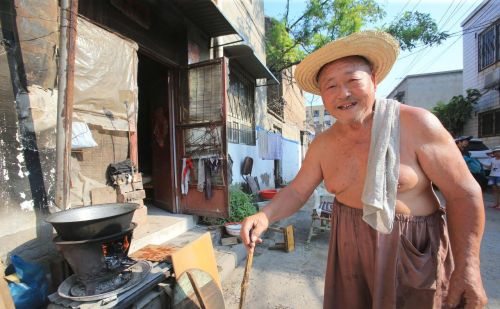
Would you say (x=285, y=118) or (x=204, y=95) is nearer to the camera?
(x=204, y=95)

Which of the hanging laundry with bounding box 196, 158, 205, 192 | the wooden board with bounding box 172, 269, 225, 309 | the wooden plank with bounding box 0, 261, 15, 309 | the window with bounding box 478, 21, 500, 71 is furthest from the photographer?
the window with bounding box 478, 21, 500, 71

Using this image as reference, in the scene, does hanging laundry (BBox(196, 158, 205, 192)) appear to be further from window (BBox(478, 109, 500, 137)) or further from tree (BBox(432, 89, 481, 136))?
tree (BBox(432, 89, 481, 136))

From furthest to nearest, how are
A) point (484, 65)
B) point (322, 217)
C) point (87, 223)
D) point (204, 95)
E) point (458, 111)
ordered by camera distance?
point (458, 111) < point (484, 65) < point (204, 95) < point (322, 217) < point (87, 223)

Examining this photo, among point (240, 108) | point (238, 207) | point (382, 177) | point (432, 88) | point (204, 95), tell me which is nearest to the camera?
point (382, 177)

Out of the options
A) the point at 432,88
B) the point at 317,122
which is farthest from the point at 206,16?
the point at 317,122

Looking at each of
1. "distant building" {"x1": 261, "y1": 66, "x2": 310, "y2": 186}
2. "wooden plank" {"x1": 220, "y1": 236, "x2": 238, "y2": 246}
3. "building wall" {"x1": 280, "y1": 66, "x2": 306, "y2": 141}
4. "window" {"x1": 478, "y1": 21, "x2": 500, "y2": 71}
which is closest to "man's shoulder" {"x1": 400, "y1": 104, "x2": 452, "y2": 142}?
"wooden plank" {"x1": 220, "y1": 236, "x2": 238, "y2": 246}

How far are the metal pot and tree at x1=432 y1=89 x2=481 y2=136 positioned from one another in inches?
665

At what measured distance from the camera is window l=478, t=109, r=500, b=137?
12289 mm

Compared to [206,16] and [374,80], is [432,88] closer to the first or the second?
[206,16]

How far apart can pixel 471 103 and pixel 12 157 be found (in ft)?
58.4

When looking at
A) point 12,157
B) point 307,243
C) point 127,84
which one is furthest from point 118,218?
point 307,243

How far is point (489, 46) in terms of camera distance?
12789 millimetres

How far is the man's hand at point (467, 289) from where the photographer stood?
4.26 ft

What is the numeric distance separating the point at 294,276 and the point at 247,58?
17.2ft
